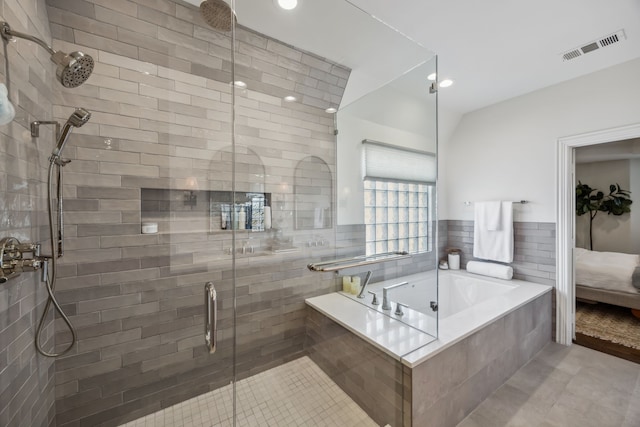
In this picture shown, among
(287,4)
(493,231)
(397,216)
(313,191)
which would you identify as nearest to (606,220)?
(493,231)

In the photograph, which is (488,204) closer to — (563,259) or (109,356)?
(563,259)

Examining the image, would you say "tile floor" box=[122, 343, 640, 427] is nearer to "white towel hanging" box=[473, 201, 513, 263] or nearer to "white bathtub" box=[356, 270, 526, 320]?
"white bathtub" box=[356, 270, 526, 320]

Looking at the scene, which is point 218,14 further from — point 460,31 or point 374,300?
point 374,300

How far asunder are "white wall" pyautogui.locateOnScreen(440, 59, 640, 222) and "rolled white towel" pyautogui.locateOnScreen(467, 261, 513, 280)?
2.00ft

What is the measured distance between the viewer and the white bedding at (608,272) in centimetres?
305

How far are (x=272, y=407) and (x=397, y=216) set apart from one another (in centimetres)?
163

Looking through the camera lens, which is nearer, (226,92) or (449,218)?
(226,92)

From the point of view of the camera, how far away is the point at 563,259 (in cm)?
261

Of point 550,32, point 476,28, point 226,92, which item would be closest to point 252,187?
point 226,92

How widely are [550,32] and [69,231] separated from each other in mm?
3381

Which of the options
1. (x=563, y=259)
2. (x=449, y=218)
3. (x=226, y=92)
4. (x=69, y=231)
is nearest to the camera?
(x=69, y=231)

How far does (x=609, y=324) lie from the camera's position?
296 centimetres

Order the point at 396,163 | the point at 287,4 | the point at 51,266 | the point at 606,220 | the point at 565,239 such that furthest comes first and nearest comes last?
the point at 606,220 < the point at 565,239 < the point at 396,163 < the point at 287,4 < the point at 51,266

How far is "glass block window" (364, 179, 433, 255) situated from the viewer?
2109 millimetres
